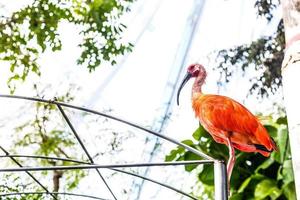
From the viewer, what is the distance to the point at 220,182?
497 mm

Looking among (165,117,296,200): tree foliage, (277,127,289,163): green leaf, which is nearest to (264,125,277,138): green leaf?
(165,117,296,200): tree foliage

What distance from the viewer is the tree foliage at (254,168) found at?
1585 mm

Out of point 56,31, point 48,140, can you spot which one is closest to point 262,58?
point 56,31

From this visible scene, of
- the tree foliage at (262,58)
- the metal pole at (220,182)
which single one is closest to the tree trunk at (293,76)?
the metal pole at (220,182)

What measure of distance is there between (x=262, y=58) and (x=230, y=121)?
1089mm

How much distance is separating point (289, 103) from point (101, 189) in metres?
1.78

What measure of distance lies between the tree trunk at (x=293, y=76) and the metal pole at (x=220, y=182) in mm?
82

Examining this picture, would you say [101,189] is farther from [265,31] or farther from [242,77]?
[265,31]

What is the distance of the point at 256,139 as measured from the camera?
87 cm

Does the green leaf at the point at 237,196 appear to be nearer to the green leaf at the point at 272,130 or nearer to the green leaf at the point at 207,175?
the green leaf at the point at 207,175

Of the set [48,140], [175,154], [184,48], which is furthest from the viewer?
[184,48]

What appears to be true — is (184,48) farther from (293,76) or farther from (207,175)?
(293,76)

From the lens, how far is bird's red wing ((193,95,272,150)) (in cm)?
87

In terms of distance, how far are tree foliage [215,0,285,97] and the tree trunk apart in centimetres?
133
